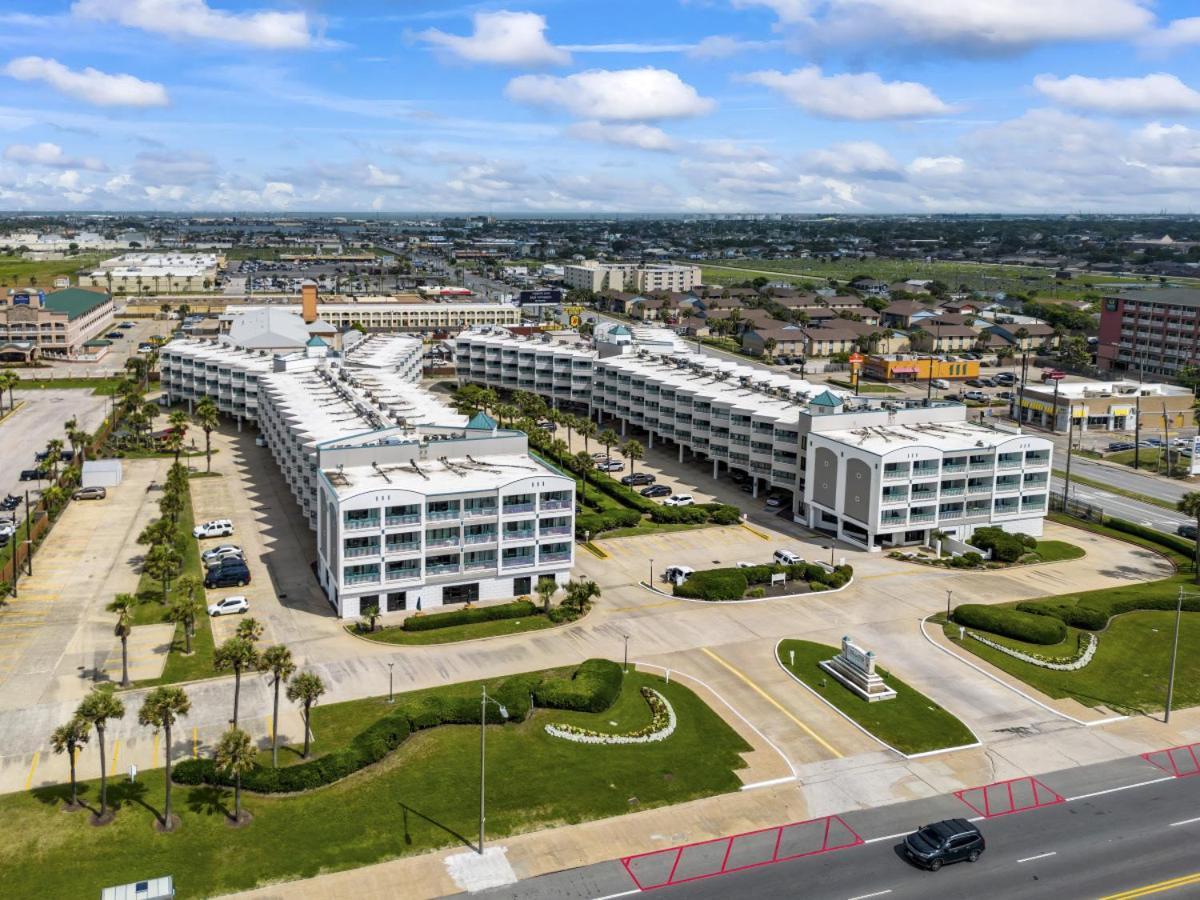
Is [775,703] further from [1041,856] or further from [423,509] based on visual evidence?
[423,509]

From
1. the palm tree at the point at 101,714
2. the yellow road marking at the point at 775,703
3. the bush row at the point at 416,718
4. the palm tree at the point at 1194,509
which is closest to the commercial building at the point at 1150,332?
the palm tree at the point at 1194,509

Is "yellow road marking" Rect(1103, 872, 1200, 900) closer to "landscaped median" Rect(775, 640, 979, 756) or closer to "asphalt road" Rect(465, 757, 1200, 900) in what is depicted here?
"asphalt road" Rect(465, 757, 1200, 900)

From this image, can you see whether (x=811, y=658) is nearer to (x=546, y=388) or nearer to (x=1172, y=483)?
(x=1172, y=483)

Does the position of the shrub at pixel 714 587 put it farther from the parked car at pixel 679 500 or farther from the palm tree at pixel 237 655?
the palm tree at pixel 237 655

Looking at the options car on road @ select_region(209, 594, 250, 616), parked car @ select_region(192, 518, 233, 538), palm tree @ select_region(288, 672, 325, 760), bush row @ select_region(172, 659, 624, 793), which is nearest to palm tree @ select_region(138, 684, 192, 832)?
bush row @ select_region(172, 659, 624, 793)

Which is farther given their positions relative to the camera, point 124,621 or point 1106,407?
point 1106,407

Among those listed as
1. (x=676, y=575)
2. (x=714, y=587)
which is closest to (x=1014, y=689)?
(x=714, y=587)
